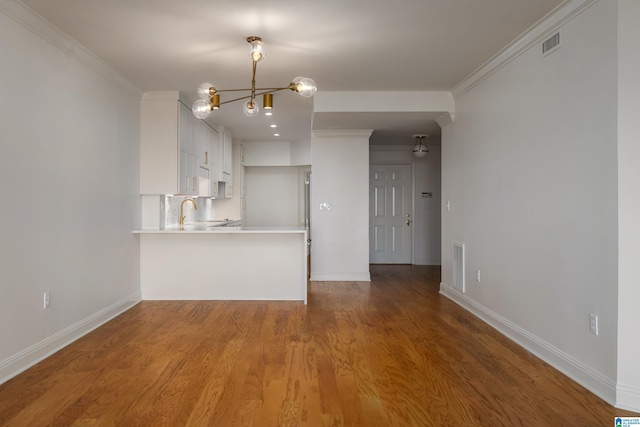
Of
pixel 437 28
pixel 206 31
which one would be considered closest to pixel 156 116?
pixel 206 31

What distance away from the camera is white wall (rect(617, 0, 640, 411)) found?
2.22 metres

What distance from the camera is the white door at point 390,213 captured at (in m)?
7.81

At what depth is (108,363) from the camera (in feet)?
9.43

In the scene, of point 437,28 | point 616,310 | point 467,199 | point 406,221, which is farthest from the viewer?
point 406,221

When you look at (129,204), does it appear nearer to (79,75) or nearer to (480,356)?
(79,75)

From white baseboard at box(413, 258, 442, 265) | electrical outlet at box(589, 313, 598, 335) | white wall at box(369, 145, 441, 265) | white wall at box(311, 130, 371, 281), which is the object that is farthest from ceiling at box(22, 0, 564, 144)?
white baseboard at box(413, 258, 442, 265)

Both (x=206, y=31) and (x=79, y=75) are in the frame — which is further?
(x=79, y=75)

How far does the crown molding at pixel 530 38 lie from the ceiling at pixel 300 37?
0.19 ft

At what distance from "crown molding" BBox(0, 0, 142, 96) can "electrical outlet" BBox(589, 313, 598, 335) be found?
4.24m

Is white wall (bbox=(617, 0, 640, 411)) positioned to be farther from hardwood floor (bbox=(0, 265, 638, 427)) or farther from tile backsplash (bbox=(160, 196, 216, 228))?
tile backsplash (bbox=(160, 196, 216, 228))

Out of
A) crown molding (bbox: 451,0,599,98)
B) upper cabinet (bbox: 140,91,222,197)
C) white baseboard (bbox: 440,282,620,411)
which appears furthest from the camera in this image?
upper cabinet (bbox: 140,91,222,197)

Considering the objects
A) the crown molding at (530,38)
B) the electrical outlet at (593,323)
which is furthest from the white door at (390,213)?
the electrical outlet at (593,323)

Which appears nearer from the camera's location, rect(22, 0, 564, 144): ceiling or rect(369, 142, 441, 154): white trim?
rect(22, 0, 564, 144): ceiling

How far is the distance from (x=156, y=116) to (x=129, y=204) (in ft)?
3.65
